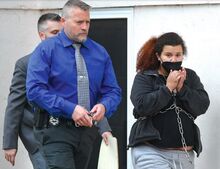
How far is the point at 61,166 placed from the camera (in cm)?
433

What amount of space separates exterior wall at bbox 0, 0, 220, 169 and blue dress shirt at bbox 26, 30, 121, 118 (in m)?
1.49

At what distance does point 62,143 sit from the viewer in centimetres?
440

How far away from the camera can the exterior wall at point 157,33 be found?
19.3 feet

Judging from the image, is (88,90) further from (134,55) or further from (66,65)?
(134,55)

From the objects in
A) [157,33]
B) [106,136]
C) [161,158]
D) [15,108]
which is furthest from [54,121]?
[157,33]

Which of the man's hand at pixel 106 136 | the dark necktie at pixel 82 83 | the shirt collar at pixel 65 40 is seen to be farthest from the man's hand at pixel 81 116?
the shirt collar at pixel 65 40

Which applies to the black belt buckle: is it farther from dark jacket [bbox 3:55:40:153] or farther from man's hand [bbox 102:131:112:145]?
dark jacket [bbox 3:55:40:153]

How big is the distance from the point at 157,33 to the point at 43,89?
2178 millimetres

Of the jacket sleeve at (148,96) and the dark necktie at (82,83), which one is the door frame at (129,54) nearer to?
the jacket sleeve at (148,96)

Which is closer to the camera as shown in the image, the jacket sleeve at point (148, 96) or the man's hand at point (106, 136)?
the man's hand at point (106, 136)

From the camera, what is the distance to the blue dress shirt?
169 inches

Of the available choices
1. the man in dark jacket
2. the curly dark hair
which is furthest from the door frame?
the man in dark jacket

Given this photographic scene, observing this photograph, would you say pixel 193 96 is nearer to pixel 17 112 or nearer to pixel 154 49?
pixel 154 49

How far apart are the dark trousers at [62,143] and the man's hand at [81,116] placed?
0.21 meters
